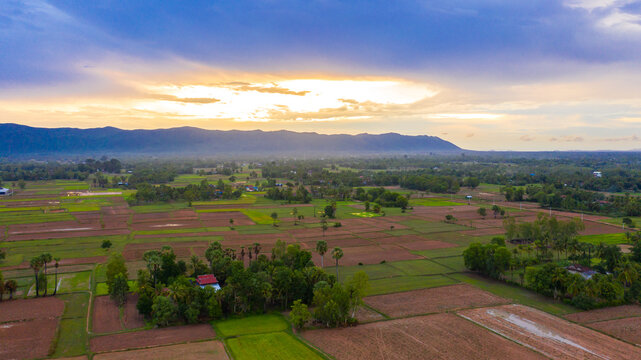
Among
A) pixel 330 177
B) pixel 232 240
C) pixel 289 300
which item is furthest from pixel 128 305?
pixel 330 177

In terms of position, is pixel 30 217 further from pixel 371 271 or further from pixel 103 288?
pixel 371 271

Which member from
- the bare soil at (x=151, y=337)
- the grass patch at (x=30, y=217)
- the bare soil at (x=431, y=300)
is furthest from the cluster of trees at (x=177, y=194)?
the bare soil at (x=431, y=300)

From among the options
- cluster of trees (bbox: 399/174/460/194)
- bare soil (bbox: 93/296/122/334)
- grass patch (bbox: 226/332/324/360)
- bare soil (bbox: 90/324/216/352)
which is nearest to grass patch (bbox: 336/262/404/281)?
grass patch (bbox: 226/332/324/360)

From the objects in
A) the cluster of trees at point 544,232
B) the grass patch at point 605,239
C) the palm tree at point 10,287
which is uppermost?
the cluster of trees at point 544,232

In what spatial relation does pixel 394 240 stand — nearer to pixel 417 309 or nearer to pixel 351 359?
pixel 417 309

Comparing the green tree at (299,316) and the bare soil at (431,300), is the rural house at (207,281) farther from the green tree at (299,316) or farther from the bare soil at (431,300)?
the bare soil at (431,300)

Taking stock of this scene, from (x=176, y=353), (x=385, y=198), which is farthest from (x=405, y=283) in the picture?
(x=385, y=198)
